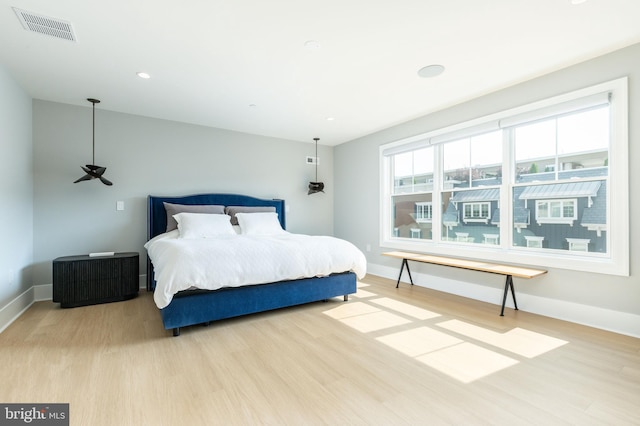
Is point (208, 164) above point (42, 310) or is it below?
above

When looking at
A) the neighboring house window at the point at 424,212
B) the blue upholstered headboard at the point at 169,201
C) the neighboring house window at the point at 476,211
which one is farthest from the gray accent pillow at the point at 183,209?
the neighboring house window at the point at 476,211

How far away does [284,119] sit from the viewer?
14.4ft

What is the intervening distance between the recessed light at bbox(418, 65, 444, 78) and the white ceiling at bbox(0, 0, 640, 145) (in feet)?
0.23

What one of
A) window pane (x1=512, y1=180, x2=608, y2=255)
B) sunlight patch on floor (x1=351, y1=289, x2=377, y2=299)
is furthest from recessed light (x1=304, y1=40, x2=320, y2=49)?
sunlight patch on floor (x1=351, y1=289, x2=377, y2=299)

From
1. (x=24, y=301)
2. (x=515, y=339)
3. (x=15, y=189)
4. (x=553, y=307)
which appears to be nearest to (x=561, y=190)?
(x=553, y=307)

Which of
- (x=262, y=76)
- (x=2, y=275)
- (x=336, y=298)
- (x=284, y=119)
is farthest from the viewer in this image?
(x=284, y=119)

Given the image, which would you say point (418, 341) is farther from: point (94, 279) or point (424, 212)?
point (94, 279)

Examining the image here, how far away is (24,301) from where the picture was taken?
3221mm

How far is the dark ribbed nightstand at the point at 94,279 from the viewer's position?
10.6ft

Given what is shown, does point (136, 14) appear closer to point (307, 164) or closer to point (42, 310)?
point (42, 310)

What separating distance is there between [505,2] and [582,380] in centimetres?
250

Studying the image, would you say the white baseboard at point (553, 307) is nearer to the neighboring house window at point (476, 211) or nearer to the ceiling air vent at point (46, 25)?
the neighboring house window at point (476, 211)

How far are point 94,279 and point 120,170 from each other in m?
1.56

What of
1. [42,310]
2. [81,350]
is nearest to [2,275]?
[42,310]
